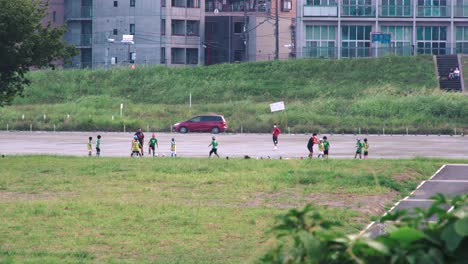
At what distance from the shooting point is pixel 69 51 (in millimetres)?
35875

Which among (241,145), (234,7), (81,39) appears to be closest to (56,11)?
(81,39)

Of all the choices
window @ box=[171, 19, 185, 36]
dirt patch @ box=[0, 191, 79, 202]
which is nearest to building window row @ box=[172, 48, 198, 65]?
window @ box=[171, 19, 185, 36]

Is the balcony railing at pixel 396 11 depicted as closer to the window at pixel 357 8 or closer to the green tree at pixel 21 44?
the window at pixel 357 8

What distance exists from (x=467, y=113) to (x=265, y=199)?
1412 inches

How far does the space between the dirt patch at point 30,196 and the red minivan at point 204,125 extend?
31552mm

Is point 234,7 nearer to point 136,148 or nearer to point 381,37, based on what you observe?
point 381,37

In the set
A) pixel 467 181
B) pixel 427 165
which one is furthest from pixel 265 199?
pixel 427 165

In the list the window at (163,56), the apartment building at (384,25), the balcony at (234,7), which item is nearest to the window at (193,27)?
the window at (163,56)

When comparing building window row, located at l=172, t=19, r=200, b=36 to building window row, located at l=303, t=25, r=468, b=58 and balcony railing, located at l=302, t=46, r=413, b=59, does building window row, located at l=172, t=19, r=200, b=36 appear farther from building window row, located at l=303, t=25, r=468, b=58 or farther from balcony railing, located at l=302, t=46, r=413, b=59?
balcony railing, located at l=302, t=46, r=413, b=59

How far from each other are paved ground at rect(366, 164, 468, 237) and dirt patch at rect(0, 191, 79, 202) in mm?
9210

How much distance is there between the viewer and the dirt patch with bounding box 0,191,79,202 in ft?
80.5

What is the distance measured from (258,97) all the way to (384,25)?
52.9 feet

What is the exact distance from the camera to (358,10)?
252 feet

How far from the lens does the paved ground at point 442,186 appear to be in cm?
2462
